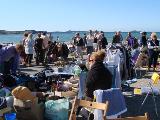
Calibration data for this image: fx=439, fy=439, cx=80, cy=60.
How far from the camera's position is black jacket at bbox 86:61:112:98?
7.65m

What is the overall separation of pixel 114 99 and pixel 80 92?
7.13ft

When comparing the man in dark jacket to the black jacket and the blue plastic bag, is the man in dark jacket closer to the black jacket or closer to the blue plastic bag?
the black jacket

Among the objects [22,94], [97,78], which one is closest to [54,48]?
[97,78]

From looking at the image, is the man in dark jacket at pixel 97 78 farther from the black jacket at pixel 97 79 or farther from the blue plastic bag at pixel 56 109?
the blue plastic bag at pixel 56 109

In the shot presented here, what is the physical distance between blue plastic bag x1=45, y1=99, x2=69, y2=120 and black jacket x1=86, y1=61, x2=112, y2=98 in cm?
46

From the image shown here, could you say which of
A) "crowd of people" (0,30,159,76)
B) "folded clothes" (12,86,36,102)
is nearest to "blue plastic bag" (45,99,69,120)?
"folded clothes" (12,86,36,102)

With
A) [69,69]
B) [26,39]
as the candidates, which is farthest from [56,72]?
[26,39]

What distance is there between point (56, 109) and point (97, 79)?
881 millimetres

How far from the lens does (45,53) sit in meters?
19.3

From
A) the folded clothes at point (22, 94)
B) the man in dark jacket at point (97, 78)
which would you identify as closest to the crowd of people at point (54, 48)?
the man in dark jacket at point (97, 78)

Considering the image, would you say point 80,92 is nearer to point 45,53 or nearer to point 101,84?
point 101,84

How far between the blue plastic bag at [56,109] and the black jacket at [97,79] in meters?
0.46

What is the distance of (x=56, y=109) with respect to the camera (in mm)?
7570

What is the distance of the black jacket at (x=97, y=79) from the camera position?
7652mm
